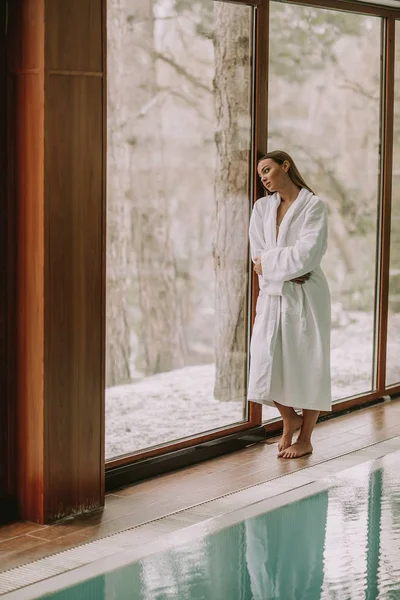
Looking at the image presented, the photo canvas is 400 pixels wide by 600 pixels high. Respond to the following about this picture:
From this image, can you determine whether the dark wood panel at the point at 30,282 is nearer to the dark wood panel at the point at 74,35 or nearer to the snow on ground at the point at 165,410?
the dark wood panel at the point at 74,35

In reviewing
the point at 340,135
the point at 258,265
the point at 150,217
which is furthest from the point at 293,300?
the point at 340,135

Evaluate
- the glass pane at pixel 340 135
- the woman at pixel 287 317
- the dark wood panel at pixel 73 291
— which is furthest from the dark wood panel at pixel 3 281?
the glass pane at pixel 340 135

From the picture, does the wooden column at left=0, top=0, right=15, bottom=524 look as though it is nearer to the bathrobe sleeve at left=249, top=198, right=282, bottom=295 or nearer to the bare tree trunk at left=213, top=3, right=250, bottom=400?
the bare tree trunk at left=213, top=3, right=250, bottom=400

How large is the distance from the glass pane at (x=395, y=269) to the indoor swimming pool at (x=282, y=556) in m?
1.95

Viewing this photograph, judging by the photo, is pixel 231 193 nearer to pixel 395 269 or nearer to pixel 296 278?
pixel 296 278

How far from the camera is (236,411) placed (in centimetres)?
489

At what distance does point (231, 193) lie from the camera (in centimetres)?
474

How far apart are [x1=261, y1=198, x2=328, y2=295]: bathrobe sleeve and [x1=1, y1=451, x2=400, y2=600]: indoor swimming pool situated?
37.1 inches

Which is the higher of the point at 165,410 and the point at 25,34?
the point at 25,34

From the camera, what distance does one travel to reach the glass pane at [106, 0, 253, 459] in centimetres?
410

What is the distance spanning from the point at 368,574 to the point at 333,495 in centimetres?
89

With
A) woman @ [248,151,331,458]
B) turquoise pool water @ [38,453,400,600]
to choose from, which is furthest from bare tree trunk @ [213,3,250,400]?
turquoise pool water @ [38,453,400,600]

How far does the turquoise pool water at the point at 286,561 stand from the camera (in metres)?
3.10

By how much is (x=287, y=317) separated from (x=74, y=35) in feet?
5.53
